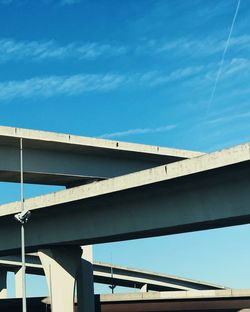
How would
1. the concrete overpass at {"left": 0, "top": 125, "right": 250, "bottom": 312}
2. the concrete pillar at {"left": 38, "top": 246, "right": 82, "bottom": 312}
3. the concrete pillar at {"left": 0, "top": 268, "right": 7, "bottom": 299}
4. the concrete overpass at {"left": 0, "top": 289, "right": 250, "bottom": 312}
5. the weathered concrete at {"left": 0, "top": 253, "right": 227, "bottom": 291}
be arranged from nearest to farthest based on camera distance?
1. the concrete overpass at {"left": 0, "top": 125, "right": 250, "bottom": 312}
2. the concrete pillar at {"left": 38, "top": 246, "right": 82, "bottom": 312}
3. the concrete overpass at {"left": 0, "top": 289, "right": 250, "bottom": 312}
4. the concrete pillar at {"left": 0, "top": 268, "right": 7, "bottom": 299}
5. the weathered concrete at {"left": 0, "top": 253, "right": 227, "bottom": 291}

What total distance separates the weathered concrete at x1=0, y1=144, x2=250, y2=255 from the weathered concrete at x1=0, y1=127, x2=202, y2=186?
9.17 ft

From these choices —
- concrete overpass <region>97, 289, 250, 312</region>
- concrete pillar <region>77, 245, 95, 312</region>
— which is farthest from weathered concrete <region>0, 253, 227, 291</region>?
concrete pillar <region>77, 245, 95, 312</region>

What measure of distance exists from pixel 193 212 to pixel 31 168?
→ 13254mm

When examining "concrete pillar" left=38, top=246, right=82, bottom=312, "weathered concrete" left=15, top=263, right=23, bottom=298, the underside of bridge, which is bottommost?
the underside of bridge

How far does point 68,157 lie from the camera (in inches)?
1437

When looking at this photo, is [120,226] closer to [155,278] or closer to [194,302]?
[194,302]

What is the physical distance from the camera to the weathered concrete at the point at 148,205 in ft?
77.7

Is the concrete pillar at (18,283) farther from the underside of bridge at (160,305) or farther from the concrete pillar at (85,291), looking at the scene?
the concrete pillar at (85,291)

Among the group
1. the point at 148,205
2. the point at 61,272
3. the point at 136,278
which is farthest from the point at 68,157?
the point at 136,278

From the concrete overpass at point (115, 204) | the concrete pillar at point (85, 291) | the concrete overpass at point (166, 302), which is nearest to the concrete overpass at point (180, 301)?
the concrete overpass at point (166, 302)

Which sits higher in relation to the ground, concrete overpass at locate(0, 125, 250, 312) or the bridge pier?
concrete overpass at locate(0, 125, 250, 312)

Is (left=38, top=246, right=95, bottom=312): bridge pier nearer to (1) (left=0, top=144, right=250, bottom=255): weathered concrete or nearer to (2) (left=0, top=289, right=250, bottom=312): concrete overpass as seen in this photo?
(1) (left=0, top=144, right=250, bottom=255): weathered concrete

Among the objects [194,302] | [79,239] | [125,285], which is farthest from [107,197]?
[125,285]

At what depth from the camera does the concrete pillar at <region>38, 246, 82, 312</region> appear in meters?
34.8
